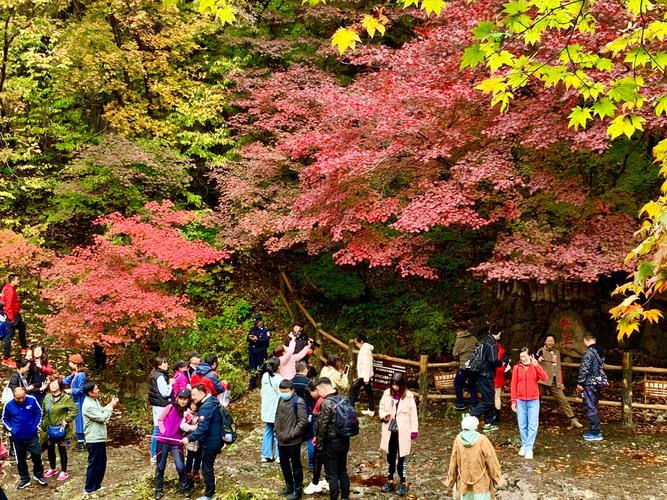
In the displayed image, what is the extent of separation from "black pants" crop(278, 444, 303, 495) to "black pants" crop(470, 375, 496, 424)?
372cm

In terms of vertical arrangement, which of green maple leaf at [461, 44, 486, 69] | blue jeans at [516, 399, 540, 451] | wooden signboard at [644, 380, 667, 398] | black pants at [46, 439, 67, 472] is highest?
green maple leaf at [461, 44, 486, 69]

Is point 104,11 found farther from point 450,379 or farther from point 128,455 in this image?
point 450,379

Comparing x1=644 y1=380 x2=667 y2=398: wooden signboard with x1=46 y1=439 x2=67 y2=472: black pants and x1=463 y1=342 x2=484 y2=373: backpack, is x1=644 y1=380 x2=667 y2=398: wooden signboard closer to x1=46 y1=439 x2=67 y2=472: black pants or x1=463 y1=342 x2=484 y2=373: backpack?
x1=463 y1=342 x2=484 y2=373: backpack

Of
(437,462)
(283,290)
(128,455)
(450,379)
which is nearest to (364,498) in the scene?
(437,462)

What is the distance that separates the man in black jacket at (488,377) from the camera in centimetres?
971

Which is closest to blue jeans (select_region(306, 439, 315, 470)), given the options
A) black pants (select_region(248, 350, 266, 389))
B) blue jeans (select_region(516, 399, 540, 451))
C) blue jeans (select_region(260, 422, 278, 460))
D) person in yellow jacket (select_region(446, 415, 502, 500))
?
blue jeans (select_region(260, 422, 278, 460))

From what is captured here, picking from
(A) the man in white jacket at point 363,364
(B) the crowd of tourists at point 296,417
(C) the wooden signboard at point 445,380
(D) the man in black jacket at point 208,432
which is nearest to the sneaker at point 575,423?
(B) the crowd of tourists at point 296,417

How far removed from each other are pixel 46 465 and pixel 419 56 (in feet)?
31.3

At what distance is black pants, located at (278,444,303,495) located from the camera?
23.8 feet

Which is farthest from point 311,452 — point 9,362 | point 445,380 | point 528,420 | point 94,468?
point 9,362

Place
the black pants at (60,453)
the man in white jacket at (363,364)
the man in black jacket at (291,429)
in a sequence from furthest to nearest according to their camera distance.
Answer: the man in white jacket at (363,364) → the black pants at (60,453) → the man in black jacket at (291,429)

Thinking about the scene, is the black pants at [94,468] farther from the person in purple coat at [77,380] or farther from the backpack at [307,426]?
the backpack at [307,426]

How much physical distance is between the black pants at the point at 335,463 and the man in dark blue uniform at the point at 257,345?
5.67 metres

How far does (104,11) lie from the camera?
1625cm
